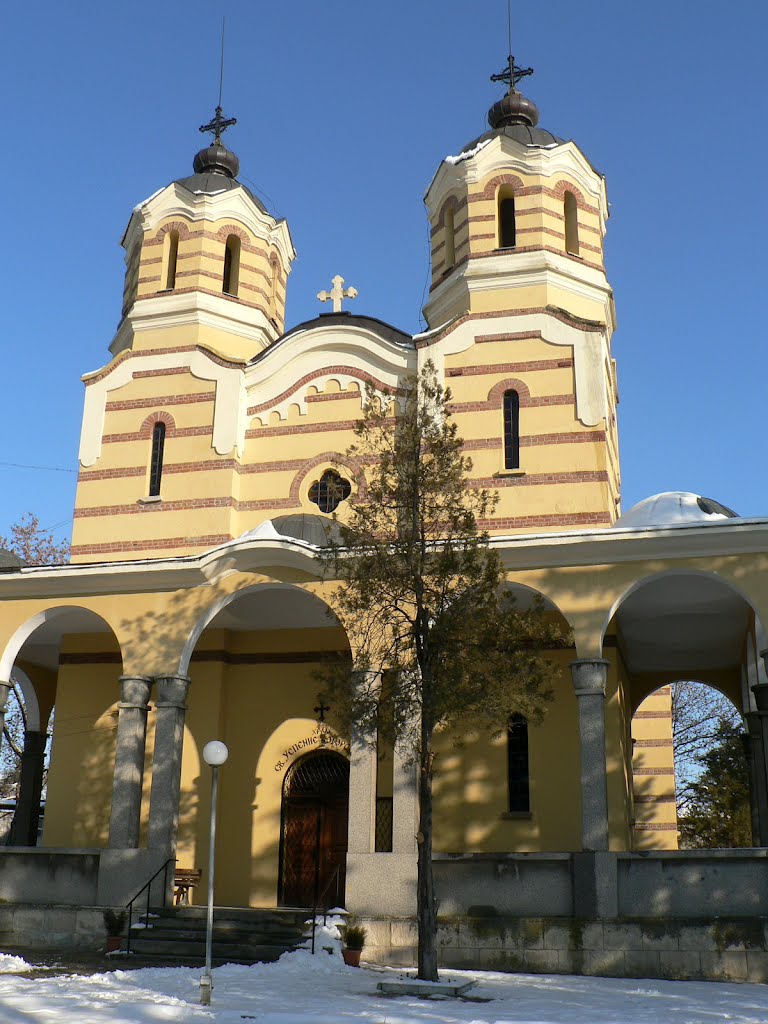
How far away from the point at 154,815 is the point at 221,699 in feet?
11.1

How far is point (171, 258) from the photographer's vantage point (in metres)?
22.9

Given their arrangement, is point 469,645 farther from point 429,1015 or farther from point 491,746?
point 491,746

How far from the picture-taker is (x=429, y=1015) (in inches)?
398

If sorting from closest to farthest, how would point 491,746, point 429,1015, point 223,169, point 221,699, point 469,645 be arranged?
1. point 429,1015
2. point 469,645
3. point 491,746
4. point 221,699
5. point 223,169

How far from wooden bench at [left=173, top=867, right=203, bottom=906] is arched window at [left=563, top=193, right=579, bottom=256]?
13.2 meters

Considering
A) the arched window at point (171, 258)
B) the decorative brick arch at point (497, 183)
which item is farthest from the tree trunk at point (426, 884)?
the arched window at point (171, 258)

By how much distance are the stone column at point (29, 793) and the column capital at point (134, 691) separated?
6.29 meters

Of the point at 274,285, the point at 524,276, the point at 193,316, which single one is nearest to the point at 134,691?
the point at 193,316

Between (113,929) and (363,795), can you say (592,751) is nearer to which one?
(363,795)

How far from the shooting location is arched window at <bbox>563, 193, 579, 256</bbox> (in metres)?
21.5

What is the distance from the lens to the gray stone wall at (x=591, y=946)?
12.9 meters

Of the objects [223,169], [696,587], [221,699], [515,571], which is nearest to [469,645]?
[515,571]

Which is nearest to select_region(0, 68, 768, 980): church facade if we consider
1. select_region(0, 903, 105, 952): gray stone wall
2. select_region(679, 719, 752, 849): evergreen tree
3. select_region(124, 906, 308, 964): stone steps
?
select_region(0, 903, 105, 952): gray stone wall

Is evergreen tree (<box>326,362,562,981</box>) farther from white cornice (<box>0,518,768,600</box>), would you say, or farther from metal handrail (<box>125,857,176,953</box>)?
metal handrail (<box>125,857,176,953</box>)
